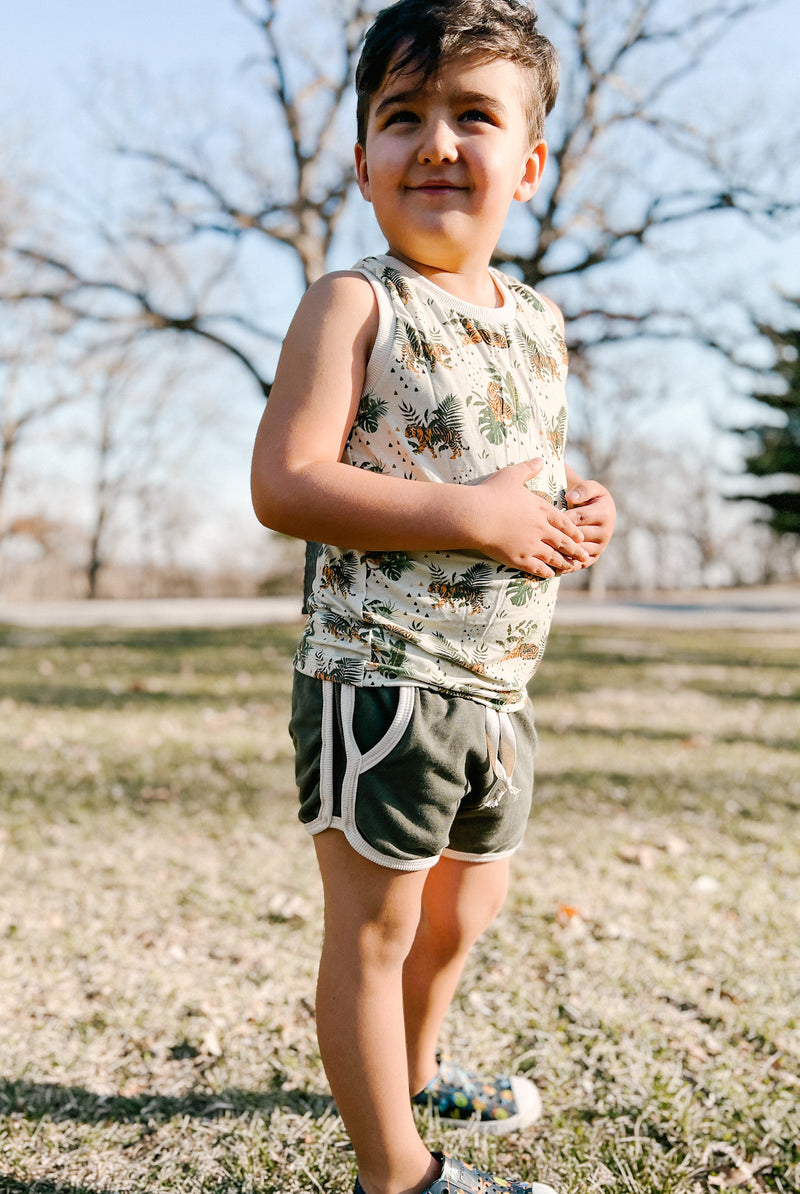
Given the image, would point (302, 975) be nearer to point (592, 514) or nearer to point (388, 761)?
point (388, 761)

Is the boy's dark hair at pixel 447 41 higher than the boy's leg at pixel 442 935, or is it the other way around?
the boy's dark hair at pixel 447 41

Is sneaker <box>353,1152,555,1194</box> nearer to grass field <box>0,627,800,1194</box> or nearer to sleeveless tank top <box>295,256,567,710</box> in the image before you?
grass field <box>0,627,800,1194</box>

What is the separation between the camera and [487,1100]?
191 cm

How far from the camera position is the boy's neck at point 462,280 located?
146 cm

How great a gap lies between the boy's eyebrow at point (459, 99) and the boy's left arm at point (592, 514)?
22.7 inches

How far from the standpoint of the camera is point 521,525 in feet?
4.45

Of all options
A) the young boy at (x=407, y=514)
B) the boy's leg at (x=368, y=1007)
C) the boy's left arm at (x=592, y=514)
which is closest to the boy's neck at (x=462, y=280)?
the young boy at (x=407, y=514)

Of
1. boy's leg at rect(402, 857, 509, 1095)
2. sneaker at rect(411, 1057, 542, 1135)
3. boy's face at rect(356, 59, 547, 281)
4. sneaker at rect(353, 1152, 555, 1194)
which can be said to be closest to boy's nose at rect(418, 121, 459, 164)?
boy's face at rect(356, 59, 547, 281)

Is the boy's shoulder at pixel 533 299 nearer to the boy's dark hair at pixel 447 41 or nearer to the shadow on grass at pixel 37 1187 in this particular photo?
the boy's dark hair at pixel 447 41

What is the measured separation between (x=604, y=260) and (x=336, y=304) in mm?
12359

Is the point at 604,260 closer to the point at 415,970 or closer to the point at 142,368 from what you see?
the point at 415,970

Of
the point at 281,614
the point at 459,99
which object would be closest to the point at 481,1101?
the point at 459,99

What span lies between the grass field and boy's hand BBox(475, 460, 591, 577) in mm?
1158

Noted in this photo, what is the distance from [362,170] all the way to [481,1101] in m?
1.73
